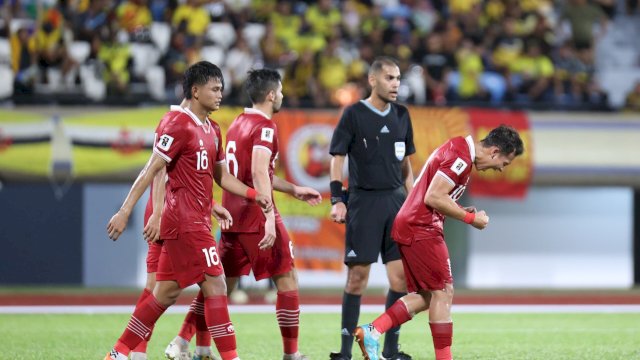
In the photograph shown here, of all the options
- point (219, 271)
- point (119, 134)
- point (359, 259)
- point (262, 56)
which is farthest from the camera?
point (262, 56)

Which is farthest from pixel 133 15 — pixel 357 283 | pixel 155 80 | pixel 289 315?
pixel 289 315

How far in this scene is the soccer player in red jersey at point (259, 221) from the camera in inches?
310

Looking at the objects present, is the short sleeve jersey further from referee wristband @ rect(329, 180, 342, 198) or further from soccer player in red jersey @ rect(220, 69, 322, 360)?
soccer player in red jersey @ rect(220, 69, 322, 360)

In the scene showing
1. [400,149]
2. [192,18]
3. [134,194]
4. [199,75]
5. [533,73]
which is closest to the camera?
[134,194]

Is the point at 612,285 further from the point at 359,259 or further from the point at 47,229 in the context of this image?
the point at 359,259

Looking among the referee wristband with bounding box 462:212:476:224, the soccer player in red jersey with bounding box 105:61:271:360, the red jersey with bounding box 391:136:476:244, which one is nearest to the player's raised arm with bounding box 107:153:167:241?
the soccer player in red jersey with bounding box 105:61:271:360

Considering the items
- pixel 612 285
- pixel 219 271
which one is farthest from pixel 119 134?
pixel 219 271

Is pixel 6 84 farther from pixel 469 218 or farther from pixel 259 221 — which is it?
pixel 469 218

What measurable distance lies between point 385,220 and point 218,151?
1.73 metres

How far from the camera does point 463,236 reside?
17.2 meters

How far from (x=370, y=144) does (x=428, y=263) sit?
4.72ft

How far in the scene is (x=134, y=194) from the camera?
6863 millimetres

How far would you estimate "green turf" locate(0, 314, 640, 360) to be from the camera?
9039 mm

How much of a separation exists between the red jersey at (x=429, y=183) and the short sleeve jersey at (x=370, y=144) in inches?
35.4
